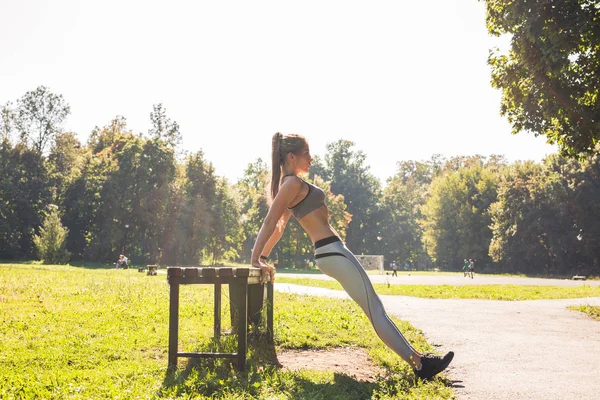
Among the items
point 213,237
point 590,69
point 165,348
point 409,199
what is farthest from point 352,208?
point 165,348

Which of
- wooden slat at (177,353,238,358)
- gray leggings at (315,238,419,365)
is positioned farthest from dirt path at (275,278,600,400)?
wooden slat at (177,353,238,358)

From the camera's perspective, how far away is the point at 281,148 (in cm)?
499

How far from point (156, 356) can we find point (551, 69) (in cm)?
976

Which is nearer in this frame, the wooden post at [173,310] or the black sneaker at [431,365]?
the black sneaker at [431,365]

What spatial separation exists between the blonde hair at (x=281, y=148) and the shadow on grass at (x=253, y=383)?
66.0 inches

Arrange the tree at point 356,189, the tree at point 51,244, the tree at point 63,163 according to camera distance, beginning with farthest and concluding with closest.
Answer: the tree at point 356,189, the tree at point 63,163, the tree at point 51,244

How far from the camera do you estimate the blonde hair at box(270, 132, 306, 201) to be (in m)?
4.98

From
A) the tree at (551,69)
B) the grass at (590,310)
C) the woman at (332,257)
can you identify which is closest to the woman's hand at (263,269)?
the woman at (332,257)

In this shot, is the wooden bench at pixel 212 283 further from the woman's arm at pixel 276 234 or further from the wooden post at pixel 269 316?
the wooden post at pixel 269 316

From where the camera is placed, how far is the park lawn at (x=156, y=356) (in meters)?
4.37

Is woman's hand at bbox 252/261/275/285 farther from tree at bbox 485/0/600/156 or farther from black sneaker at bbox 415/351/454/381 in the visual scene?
tree at bbox 485/0/600/156

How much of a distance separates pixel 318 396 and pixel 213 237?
57.2m

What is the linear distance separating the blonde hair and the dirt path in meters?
2.47

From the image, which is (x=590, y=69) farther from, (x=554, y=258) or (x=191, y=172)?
(x=191, y=172)
